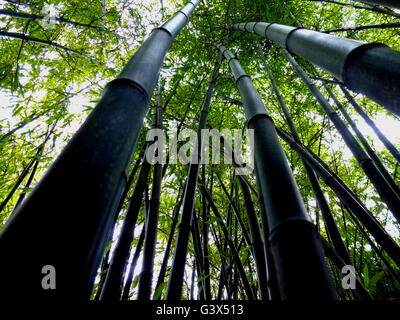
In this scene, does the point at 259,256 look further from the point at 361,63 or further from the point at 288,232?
the point at 361,63

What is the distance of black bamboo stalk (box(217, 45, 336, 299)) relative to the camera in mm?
639

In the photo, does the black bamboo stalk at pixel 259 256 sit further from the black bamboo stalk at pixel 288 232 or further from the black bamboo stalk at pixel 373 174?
the black bamboo stalk at pixel 373 174

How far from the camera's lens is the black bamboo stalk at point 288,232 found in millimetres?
639

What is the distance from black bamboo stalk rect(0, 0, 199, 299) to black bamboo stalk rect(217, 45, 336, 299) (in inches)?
20.9

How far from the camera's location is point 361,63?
3.01ft

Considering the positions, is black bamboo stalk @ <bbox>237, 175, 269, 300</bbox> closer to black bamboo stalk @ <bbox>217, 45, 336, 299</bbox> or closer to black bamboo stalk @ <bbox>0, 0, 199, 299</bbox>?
black bamboo stalk @ <bbox>217, 45, 336, 299</bbox>

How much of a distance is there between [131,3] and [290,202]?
13.1ft

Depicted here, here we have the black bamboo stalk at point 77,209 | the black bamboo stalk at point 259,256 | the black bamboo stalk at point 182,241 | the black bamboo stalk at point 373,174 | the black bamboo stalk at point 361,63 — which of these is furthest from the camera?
the black bamboo stalk at point 373,174

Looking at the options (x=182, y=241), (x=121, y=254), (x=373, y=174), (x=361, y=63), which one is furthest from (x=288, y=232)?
(x=373, y=174)

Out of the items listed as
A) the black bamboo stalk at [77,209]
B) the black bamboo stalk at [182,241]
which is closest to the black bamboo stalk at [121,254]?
the black bamboo stalk at [182,241]

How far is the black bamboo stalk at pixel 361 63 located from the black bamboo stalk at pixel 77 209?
88 centimetres

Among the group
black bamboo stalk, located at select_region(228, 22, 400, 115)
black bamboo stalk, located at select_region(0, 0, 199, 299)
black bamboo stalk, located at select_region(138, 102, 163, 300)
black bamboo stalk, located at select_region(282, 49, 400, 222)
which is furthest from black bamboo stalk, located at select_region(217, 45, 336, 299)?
black bamboo stalk, located at select_region(282, 49, 400, 222)

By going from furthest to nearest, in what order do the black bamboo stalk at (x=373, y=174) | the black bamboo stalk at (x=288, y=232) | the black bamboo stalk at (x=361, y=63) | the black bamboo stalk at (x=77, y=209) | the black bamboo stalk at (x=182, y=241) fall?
1. the black bamboo stalk at (x=373, y=174)
2. the black bamboo stalk at (x=182, y=241)
3. the black bamboo stalk at (x=361, y=63)
4. the black bamboo stalk at (x=288, y=232)
5. the black bamboo stalk at (x=77, y=209)

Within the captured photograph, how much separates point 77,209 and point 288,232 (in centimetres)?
63
